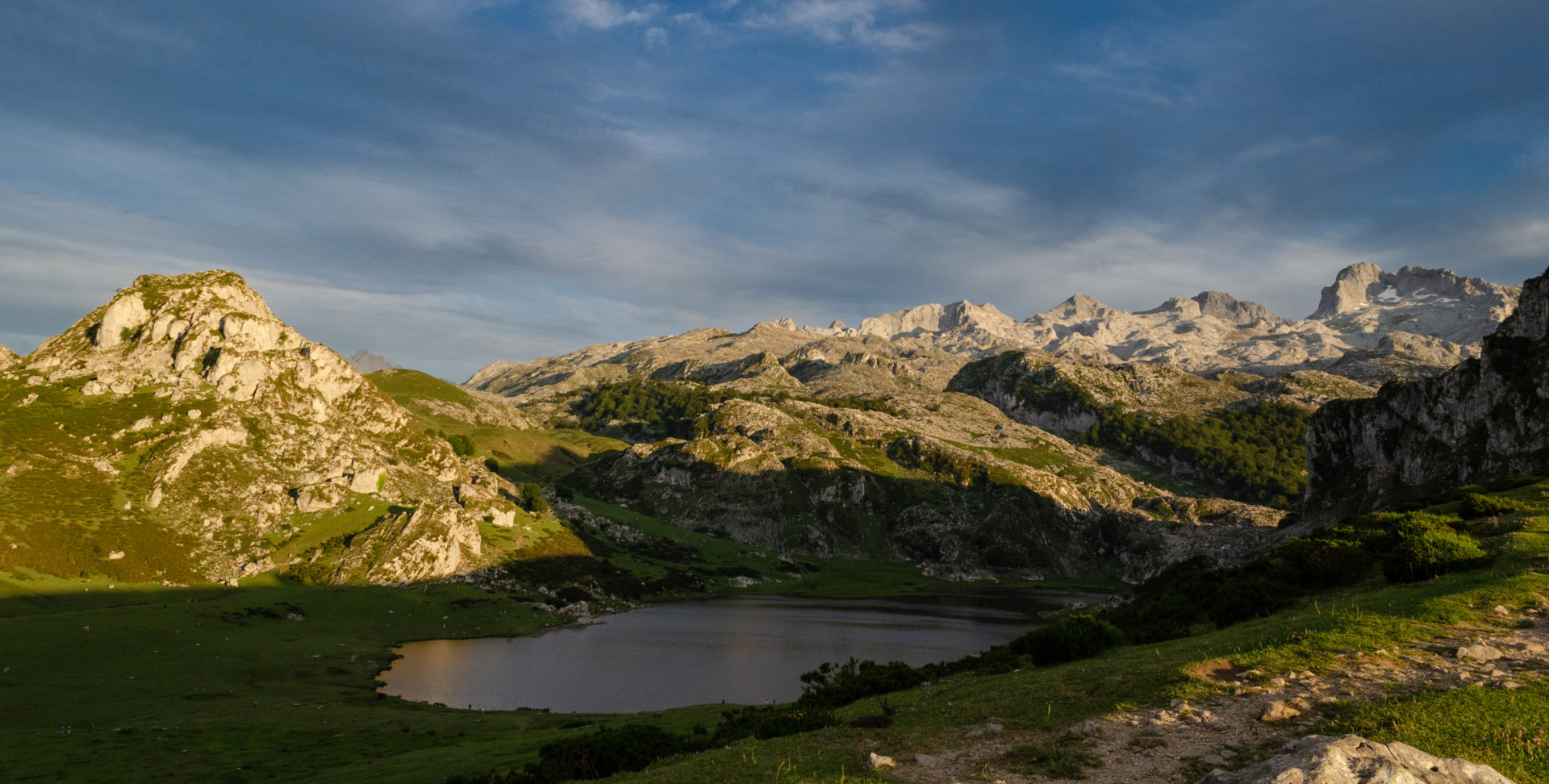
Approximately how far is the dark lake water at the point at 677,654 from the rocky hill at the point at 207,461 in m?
40.4

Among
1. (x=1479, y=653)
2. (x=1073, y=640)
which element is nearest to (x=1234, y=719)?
(x=1479, y=653)

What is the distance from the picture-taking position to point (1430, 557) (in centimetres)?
3111

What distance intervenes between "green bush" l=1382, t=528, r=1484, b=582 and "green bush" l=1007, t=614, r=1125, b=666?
40.9 feet

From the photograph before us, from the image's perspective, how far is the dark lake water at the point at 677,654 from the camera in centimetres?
8125

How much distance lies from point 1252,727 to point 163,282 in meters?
228

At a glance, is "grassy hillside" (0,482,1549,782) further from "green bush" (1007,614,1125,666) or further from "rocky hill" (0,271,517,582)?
"rocky hill" (0,271,517,582)

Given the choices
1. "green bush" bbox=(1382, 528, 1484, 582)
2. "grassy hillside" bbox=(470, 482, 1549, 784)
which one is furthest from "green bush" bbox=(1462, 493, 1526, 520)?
"green bush" bbox=(1382, 528, 1484, 582)

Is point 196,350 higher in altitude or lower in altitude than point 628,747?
higher

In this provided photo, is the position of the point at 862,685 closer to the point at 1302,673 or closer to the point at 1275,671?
the point at 1275,671

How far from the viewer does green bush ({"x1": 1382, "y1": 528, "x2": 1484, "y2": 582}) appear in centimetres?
3064

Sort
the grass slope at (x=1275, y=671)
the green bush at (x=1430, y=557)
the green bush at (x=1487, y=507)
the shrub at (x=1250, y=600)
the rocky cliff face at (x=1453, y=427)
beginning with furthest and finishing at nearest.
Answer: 1. the rocky cliff face at (x=1453, y=427)
2. the green bush at (x=1487, y=507)
3. the shrub at (x=1250, y=600)
4. the green bush at (x=1430, y=557)
5. the grass slope at (x=1275, y=671)

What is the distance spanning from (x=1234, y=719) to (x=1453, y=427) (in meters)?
161

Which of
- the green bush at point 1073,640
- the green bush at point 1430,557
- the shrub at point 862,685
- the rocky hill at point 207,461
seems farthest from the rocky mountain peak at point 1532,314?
the rocky hill at point 207,461

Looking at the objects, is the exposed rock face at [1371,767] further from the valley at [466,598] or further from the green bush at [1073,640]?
the green bush at [1073,640]
